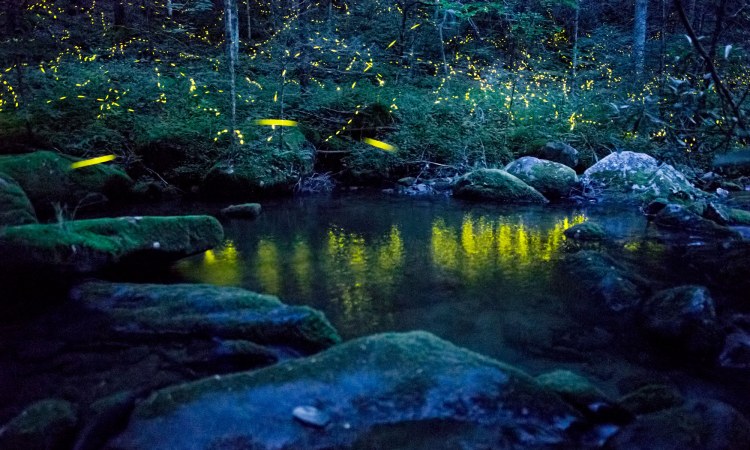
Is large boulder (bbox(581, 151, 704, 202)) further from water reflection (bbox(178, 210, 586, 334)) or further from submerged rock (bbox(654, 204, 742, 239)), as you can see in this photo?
water reflection (bbox(178, 210, 586, 334))

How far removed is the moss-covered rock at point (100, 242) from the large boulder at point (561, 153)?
9.42 metres

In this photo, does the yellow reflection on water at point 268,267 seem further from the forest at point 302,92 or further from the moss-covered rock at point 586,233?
the forest at point 302,92

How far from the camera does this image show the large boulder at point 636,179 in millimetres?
10852

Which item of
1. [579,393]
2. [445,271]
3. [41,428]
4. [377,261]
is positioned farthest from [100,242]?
[579,393]

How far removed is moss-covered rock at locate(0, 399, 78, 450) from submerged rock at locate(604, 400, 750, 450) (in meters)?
3.00

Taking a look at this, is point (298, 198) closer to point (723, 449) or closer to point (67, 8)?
point (723, 449)

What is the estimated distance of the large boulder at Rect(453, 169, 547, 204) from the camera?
11.2m

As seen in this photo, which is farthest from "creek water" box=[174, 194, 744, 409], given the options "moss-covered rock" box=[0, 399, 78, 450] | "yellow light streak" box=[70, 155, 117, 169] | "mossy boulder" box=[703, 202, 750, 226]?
"yellow light streak" box=[70, 155, 117, 169]

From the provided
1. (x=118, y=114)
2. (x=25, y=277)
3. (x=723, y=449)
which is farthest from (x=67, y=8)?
(x=723, y=449)

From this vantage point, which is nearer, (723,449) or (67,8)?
(723,449)

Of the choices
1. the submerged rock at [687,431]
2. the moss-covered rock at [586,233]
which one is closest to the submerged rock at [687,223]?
the moss-covered rock at [586,233]

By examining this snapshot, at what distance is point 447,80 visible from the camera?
16766 mm

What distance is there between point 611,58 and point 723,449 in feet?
53.0

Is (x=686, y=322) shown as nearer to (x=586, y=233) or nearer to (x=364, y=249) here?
(x=586, y=233)
